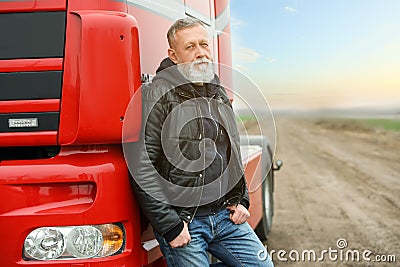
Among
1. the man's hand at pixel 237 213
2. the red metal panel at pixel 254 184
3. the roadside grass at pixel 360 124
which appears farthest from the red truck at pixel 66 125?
the roadside grass at pixel 360 124

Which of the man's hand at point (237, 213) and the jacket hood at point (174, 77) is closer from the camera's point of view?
the jacket hood at point (174, 77)

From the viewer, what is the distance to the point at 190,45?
2588 millimetres

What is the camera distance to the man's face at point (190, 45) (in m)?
2.58

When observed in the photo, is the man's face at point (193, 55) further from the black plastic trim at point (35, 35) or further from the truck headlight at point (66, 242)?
the truck headlight at point (66, 242)

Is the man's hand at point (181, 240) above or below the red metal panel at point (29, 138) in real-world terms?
below

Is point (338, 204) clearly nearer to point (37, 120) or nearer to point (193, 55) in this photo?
point (193, 55)

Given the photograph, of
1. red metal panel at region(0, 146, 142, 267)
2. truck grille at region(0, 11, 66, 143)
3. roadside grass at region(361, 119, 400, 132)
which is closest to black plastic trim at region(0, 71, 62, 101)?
truck grille at region(0, 11, 66, 143)

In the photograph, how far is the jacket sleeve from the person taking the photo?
2424 millimetres

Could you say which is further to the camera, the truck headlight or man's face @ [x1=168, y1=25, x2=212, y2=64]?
man's face @ [x1=168, y1=25, x2=212, y2=64]
